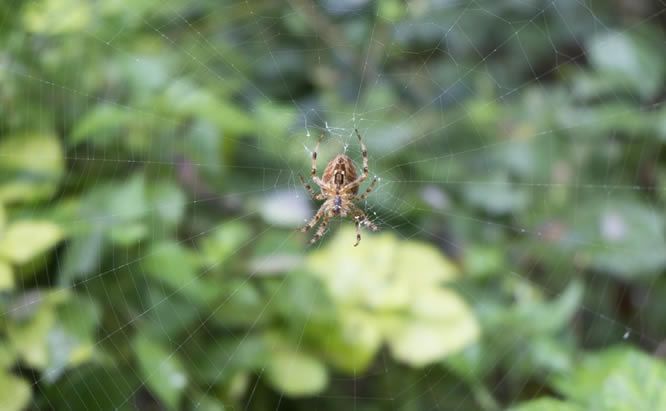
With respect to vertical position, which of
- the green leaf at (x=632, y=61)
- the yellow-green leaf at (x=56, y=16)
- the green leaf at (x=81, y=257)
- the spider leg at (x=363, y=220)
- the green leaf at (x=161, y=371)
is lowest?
the green leaf at (x=161, y=371)

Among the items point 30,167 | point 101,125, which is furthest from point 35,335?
point 101,125

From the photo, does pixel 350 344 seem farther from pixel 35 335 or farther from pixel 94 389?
pixel 35 335

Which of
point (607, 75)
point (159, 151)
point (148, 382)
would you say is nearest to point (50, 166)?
point (159, 151)

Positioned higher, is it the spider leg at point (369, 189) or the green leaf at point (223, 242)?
the spider leg at point (369, 189)

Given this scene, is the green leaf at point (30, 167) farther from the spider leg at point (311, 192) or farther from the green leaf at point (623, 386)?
the green leaf at point (623, 386)

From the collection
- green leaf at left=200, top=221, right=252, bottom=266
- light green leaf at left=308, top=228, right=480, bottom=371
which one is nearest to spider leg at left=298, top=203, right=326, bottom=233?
light green leaf at left=308, top=228, right=480, bottom=371

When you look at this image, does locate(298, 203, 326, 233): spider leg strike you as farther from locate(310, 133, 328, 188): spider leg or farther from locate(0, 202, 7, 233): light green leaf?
locate(0, 202, 7, 233): light green leaf

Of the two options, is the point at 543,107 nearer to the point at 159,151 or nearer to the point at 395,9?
the point at 395,9

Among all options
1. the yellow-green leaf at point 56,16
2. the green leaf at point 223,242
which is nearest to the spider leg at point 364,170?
the green leaf at point 223,242

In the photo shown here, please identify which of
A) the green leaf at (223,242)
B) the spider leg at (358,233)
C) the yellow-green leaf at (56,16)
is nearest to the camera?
the green leaf at (223,242)
